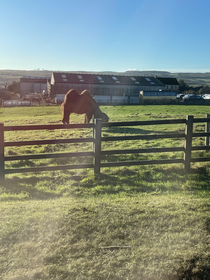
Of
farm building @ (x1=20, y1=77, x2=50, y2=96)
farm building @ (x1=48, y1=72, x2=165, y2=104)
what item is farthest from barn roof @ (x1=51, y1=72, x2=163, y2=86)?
farm building @ (x1=20, y1=77, x2=50, y2=96)

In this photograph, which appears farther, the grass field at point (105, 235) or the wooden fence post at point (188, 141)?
the wooden fence post at point (188, 141)

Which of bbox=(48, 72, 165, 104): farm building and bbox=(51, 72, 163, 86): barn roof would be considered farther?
bbox=(51, 72, 163, 86): barn roof

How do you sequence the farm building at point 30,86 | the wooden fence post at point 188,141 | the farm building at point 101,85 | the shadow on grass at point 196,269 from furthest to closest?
1. the farm building at point 30,86
2. the farm building at point 101,85
3. the wooden fence post at point 188,141
4. the shadow on grass at point 196,269

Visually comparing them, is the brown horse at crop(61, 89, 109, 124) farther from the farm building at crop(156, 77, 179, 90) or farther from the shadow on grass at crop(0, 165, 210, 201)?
the farm building at crop(156, 77, 179, 90)

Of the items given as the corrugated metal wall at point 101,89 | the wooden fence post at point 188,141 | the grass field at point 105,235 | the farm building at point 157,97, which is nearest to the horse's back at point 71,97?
the wooden fence post at point 188,141

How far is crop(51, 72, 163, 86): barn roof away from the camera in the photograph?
5425 centimetres

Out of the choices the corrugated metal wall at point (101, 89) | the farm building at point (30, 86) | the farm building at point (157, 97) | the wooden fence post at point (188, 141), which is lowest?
the wooden fence post at point (188, 141)

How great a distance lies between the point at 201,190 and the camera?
20.0ft

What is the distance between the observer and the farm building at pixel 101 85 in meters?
53.2

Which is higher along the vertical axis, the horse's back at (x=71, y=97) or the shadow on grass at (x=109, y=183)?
the horse's back at (x=71, y=97)

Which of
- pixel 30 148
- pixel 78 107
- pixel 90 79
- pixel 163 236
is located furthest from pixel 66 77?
pixel 163 236

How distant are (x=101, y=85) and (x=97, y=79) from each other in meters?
2.04

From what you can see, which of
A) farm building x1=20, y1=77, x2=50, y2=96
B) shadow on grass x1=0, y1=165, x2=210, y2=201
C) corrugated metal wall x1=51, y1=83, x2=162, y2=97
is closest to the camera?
shadow on grass x1=0, y1=165, x2=210, y2=201

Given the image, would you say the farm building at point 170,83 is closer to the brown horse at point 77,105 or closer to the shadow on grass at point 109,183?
the brown horse at point 77,105
